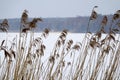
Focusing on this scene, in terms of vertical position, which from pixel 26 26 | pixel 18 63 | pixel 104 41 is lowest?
pixel 18 63

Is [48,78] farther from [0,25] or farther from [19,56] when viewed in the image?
[0,25]

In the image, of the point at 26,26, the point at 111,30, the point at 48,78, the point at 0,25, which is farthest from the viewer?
the point at 48,78

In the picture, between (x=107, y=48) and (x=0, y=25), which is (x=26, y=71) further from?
(x=107, y=48)

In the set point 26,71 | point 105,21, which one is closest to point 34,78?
point 26,71

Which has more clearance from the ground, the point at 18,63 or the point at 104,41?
the point at 104,41

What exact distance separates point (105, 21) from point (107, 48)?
0.26 meters

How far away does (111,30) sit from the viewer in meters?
2.40

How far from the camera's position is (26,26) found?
222 centimetres

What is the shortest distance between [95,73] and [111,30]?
44 centimetres

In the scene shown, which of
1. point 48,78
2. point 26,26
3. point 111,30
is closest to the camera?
point 26,26

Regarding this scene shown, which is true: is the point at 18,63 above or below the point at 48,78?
above

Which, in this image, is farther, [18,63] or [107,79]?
[107,79]

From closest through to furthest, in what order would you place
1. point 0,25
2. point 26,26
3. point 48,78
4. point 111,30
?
point 0,25, point 26,26, point 111,30, point 48,78

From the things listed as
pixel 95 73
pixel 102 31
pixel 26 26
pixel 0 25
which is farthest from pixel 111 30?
pixel 0 25
